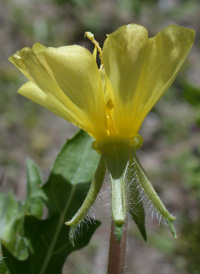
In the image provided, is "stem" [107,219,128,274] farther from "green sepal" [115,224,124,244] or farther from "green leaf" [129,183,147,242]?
"green sepal" [115,224,124,244]

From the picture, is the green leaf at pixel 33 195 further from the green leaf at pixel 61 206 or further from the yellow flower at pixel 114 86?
the yellow flower at pixel 114 86

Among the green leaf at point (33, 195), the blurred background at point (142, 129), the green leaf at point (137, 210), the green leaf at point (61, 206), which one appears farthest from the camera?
the blurred background at point (142, 129)

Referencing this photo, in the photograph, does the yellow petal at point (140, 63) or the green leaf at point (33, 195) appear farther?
the green leaf at point (33, 195)

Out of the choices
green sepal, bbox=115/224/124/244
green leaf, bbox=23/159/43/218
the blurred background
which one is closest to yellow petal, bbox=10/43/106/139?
green sepal, bbox=115/224/124/244

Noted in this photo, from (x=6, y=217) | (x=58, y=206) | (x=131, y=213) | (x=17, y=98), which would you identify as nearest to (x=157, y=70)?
(x=131, y=213)

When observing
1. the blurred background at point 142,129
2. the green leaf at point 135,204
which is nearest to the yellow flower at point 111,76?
the green leaf at point 135,204

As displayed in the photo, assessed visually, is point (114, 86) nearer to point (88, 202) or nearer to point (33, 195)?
point (88, 202)
